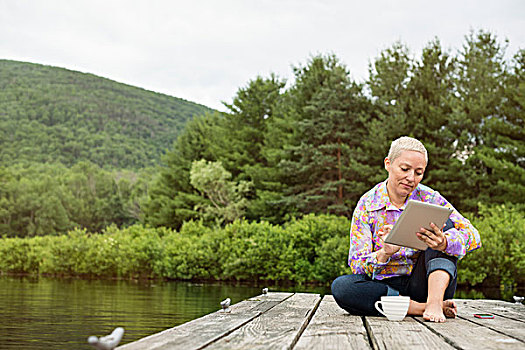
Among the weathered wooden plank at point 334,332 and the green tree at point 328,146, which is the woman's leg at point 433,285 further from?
the green tree at point 328,146

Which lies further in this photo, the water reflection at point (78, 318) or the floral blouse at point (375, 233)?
the water reflection at point (78, 318)

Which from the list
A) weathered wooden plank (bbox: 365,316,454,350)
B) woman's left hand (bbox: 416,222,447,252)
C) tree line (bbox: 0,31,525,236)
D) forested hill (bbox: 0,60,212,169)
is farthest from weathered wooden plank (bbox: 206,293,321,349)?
forested hill (bbox: 0,60,212,169)

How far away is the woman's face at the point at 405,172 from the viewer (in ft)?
9.72

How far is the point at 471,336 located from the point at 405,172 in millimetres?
971

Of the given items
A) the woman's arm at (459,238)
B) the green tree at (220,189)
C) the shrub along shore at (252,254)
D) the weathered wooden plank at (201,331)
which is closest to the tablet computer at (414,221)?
the woman's arm at (459,238)

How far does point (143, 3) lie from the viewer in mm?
41062

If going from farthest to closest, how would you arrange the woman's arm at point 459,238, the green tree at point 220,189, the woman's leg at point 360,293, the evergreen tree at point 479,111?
the green tree at point 220,189 < the evergreen tree at point 479,111 < the woman's leg at point 360,293 < the woman's arm at point 459,238

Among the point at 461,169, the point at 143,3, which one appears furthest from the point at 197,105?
the point at 461,169

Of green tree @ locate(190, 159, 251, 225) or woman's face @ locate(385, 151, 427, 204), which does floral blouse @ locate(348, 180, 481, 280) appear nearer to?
woman's face @ locate(385, 151, 427, 204)

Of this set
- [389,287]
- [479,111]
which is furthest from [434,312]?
[479,111]

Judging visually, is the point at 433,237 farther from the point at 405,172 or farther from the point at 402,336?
the point at 402,336

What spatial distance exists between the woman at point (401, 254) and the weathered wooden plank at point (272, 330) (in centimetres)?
36

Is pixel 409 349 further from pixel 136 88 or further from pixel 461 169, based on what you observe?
pixel 136 88

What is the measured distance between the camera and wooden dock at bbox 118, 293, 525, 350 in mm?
2070
